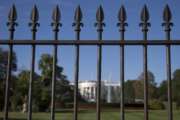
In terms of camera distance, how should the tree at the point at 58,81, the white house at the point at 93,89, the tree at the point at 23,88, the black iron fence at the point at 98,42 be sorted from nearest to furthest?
1. the black iron fence at the point at 98,42
2. the tree at the point at 23,88
3. the tree at the point at 58,81
4. the white house at the point at 93,89

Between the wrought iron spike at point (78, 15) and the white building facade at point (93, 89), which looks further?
the white building facade at point (93, 89)

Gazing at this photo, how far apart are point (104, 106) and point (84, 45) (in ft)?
181

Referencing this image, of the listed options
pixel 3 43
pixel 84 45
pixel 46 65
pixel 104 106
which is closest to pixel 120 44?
pixel 84 45

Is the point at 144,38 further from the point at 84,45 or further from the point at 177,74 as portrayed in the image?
the point at 177,74

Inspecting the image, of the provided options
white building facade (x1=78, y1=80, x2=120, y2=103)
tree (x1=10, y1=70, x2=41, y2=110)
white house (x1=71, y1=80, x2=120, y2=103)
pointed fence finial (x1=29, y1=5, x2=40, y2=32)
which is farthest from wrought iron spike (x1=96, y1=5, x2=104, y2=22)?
white building facade (x1=78, y1=80, x2=120, y2=103)

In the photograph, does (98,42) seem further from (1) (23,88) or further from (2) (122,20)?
(1) (23,88)

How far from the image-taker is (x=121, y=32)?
5621 millimetres

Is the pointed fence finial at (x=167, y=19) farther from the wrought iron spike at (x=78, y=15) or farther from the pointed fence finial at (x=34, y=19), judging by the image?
the pointed fence finial at (x=34, y=19)

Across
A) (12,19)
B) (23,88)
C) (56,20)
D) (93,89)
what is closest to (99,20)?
(56,20)

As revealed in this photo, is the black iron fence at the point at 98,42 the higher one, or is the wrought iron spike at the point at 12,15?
the wrought iron spike at the point at 12,15

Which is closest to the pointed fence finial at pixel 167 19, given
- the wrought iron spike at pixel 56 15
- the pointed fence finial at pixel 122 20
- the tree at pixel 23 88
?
the pointed fence finial at pixel 122 20

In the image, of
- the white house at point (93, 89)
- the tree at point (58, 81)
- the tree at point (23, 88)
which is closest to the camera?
the tree at point (23, 88)

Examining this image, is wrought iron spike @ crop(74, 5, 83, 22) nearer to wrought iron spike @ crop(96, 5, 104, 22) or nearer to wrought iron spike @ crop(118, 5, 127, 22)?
wrought iron spike @ crop(96, 5, 104, 22)

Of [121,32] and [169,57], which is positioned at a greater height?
[121,32]
